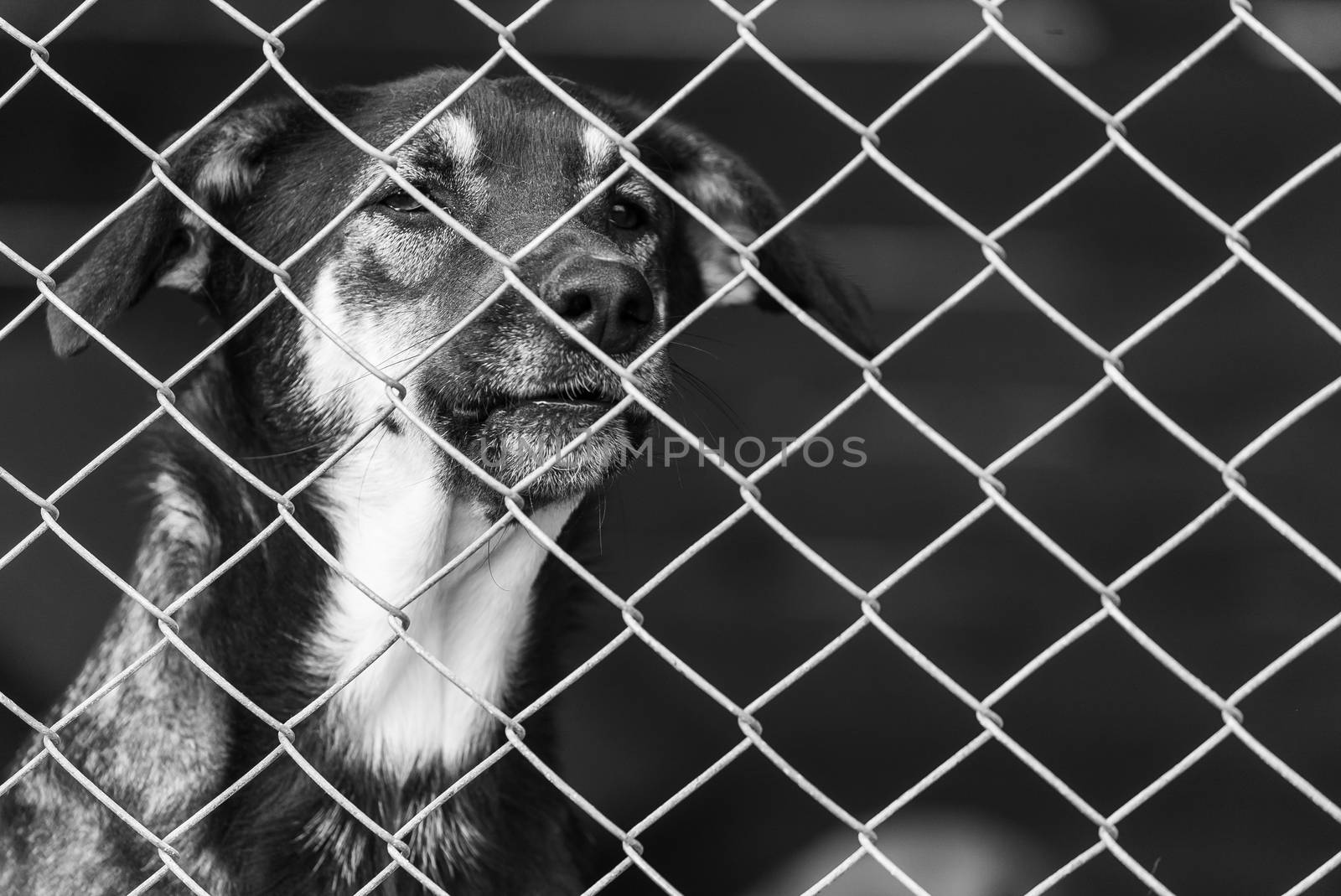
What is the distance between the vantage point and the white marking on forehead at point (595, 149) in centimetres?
292

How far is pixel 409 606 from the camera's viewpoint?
276 cm

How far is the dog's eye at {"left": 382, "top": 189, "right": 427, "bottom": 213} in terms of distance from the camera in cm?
280

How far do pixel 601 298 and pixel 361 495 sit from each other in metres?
0.84

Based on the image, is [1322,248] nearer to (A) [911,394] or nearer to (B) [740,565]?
(A) [911,394]

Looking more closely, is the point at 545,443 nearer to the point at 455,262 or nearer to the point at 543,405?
the point at 543,405

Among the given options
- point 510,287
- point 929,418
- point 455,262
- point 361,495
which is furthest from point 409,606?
point 929,418

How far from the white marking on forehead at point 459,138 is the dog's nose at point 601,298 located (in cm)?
71

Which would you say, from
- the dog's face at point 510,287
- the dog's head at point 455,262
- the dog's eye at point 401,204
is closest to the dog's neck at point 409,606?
the dog's head at point 455,262

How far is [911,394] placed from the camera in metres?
6.99

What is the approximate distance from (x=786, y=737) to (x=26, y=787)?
417cm

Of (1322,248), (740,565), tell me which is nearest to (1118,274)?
(1322,248)

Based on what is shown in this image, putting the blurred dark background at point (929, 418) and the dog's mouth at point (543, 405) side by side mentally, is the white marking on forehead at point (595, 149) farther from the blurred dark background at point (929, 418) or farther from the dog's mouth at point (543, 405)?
the blurred dark background at point (929, 418)

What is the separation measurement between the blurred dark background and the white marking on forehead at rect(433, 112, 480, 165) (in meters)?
3.15

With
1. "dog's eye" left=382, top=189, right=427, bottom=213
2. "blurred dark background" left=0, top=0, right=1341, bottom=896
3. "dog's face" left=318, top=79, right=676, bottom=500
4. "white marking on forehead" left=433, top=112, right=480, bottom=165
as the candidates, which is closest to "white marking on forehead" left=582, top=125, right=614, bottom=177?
"dog's face" left=318, top=79, right=676, bottom=500
